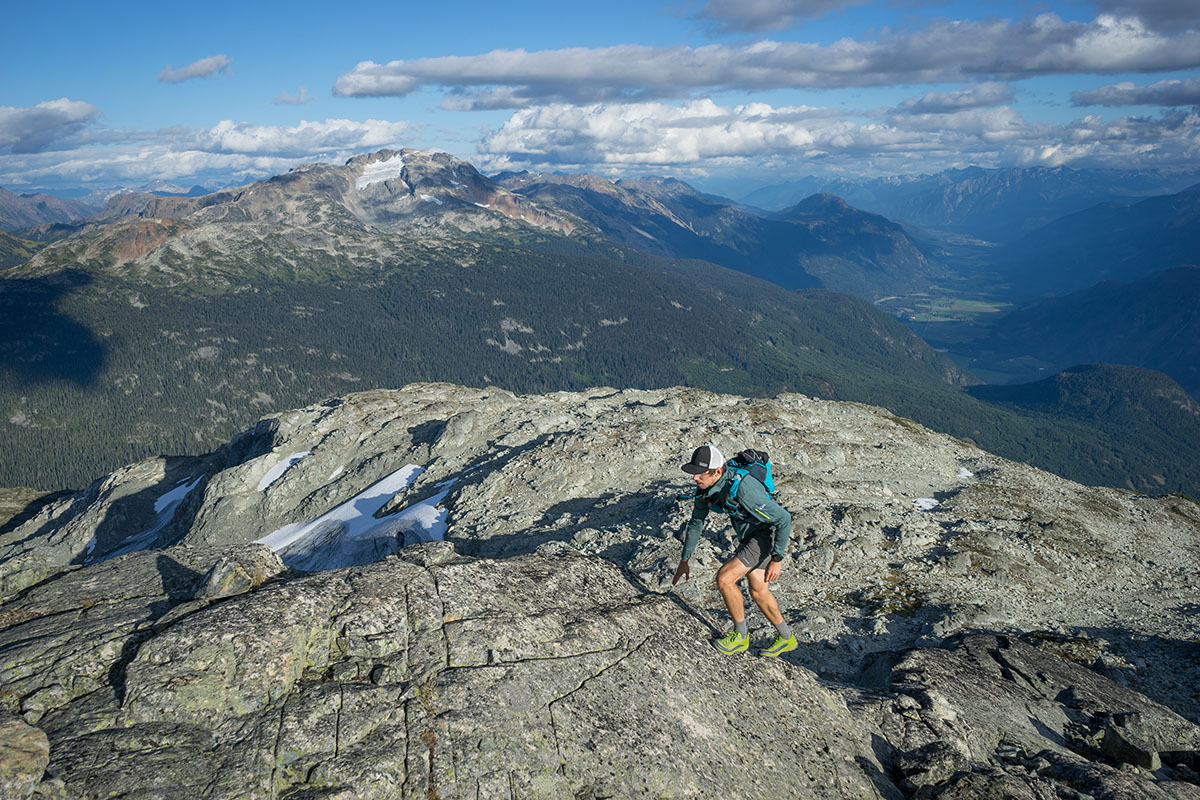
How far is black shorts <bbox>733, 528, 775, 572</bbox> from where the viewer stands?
48.6 ft

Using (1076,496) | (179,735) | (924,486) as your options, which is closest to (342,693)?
(179,735)

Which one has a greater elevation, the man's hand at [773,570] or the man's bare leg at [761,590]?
the man's hand at [773,570]

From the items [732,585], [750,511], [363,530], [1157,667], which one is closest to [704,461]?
[750,511]

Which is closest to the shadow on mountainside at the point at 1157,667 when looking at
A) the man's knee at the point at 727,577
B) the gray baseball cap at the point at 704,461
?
the man's knee at the point at 727,577

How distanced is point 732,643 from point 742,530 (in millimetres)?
2711

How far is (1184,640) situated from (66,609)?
35035 millimetres

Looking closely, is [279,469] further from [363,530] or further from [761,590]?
[761,590]

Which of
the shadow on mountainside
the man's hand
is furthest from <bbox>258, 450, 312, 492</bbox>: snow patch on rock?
the shadow on mountainside

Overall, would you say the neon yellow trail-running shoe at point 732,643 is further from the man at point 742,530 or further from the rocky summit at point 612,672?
the rocky summit at point 612,672

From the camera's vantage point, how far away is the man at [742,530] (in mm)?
14383

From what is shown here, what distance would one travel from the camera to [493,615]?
44.9 ft

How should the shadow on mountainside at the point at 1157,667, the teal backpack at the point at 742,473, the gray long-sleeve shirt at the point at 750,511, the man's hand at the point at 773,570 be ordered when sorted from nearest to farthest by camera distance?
the gray long-sleeve shirt at the point at 750,511 → the teal backpack at the point at 742,473 → the man's hand at the point at 773,570 → the shadow on mountainside at the point at 1157,667

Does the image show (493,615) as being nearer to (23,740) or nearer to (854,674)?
(23,740)

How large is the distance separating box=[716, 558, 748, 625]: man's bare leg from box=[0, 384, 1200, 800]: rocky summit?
1122 millimetres
